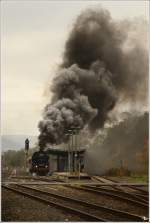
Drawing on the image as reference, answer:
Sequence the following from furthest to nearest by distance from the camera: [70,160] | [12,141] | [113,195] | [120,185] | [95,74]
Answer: [70,160] → [95,74] → [120,185] → [12,141] → [113,195]

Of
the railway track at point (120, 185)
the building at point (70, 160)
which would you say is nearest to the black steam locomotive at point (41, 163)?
the building at point (70, 160)

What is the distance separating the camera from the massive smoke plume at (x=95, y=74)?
8.97 metres

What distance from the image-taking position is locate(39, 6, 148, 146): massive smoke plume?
897 cm

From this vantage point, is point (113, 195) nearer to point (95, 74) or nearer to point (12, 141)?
point (12, 141)

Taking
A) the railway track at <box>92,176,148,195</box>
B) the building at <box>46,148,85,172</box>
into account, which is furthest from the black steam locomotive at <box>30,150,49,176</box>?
the railway track at <box>92,176,148,195</box>

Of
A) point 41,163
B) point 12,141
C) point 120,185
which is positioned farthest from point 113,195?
point 41,163

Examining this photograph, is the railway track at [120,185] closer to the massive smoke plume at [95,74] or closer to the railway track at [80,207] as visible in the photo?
the railway track at [80,207]

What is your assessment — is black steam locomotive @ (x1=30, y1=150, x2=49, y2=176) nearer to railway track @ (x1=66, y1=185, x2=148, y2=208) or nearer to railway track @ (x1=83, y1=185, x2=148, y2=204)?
railway track @ (x1=66, y1=185, x2=148, y2=208)

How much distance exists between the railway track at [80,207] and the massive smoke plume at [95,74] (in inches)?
65.7

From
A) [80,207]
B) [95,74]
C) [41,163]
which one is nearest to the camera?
[80,207]

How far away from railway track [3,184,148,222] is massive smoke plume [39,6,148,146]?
5.48ft

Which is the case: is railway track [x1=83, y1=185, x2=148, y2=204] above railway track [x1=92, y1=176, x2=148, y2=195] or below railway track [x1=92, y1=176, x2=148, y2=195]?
below

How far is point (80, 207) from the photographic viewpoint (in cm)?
793

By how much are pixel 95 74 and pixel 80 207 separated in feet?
13.7
